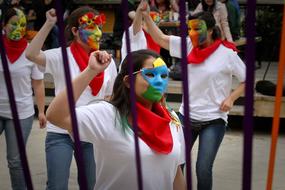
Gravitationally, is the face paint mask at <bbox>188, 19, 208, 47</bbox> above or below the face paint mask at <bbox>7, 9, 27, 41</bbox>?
below

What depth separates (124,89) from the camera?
107 inches

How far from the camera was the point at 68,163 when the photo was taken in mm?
3729

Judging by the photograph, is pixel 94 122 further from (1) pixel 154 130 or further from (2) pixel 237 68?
(2) pixel 237 68

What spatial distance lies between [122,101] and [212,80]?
5.66 ft

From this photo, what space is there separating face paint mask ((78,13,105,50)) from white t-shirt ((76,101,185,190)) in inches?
62.5

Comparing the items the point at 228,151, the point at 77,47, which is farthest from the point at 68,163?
the point at 228,151

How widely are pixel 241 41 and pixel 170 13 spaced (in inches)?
45.1

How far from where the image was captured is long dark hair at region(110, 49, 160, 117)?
265 centimetres

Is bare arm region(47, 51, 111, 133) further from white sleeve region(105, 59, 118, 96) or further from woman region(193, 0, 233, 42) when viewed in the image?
woman region(193, 0, 233, 42)

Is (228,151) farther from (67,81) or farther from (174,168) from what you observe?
(67,81)

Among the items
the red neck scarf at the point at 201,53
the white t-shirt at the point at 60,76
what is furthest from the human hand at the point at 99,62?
the red neck scarf at the point at 201,53

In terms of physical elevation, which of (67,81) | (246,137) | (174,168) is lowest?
(174,168)

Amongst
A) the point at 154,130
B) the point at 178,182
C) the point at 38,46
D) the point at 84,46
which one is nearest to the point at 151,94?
the point at 154,130

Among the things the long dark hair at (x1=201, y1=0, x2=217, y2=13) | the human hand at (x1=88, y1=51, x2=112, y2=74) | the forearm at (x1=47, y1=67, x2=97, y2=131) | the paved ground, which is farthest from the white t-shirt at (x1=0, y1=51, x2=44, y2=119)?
the long dark hair at (x1=201, y1=0, x2=217, y2=13)
